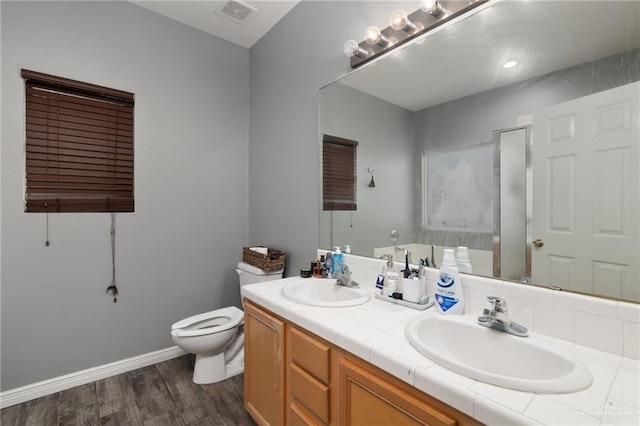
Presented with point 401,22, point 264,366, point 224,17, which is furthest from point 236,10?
point 264,366

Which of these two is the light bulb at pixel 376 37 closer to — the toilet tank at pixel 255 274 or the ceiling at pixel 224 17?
the ceiling at pixel 224 17

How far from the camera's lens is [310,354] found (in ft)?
3.62

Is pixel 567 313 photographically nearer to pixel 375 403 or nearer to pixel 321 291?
pixel 375 403

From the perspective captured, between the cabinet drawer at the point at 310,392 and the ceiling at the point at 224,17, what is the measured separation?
2360mm

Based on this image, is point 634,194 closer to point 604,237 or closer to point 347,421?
point 604,237

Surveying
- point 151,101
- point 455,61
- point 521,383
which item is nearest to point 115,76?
point 151,101

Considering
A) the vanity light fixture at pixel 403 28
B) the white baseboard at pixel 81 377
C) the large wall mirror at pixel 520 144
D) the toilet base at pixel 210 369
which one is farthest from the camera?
the toilet base at pixel 210 369

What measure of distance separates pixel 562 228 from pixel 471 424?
2.22 feet

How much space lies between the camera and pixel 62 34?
1900 millimetres

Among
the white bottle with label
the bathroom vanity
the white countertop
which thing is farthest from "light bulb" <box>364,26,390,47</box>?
the bathroom vanity

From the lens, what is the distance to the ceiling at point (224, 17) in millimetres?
2131

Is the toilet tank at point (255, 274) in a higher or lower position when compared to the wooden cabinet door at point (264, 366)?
higher

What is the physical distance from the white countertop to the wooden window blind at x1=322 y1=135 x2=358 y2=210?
787mm

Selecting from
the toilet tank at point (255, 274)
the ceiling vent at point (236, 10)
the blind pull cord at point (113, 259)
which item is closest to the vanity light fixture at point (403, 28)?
the ceiling vent at point (236, 10)
